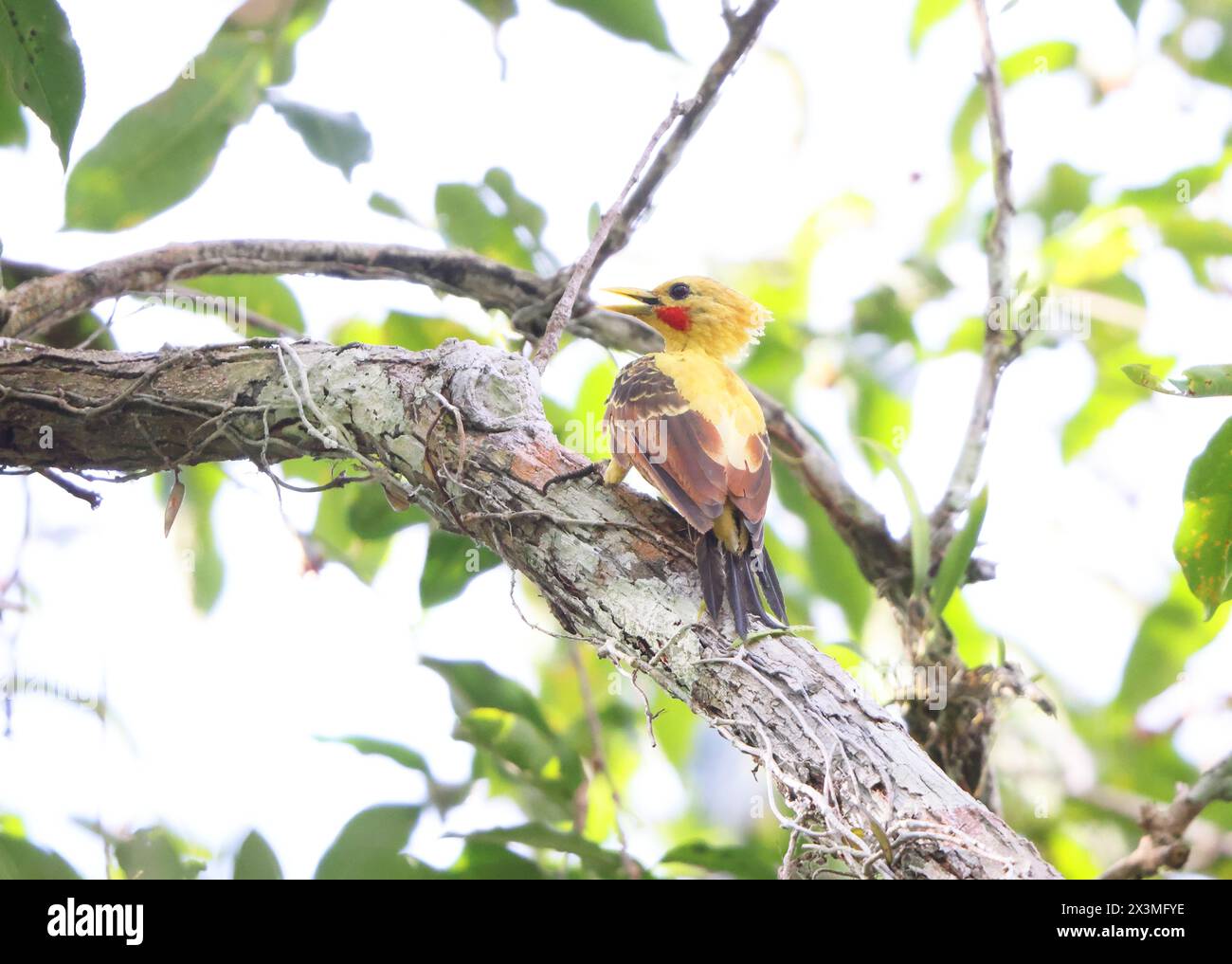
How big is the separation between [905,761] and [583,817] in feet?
6.99

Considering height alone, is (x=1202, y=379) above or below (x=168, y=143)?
below

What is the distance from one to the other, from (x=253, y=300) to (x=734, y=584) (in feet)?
8.73

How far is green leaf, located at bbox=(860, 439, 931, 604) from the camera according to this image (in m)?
3.65

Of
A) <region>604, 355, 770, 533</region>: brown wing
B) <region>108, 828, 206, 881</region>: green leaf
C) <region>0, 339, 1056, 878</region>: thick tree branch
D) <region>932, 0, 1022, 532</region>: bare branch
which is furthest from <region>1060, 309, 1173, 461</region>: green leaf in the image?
<region>108, 828, 206, 881</region>: green leaf

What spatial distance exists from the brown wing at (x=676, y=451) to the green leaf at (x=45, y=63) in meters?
1.69

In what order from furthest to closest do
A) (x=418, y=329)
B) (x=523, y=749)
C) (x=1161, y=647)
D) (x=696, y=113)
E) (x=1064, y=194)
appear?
(x=1064, y=194) → (x=1161, y=647) → (x=418, y=329) → (x=523, y=749) → (x=696, y=113)

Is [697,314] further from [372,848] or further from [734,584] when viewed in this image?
[372,848]

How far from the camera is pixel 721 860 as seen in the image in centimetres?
376


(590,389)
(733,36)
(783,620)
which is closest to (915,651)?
(783,620)

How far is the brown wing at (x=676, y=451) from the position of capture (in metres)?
2.93

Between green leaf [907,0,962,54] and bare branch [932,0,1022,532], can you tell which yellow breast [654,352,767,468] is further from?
green leaf [907,0,962,54]

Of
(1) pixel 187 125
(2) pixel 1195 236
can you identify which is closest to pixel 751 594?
(1) pixel 187 125

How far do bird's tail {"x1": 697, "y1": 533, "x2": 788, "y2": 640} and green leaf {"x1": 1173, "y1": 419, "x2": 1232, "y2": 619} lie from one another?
38.9 inches

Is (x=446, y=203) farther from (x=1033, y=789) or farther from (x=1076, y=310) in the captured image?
(x=1033, y=789)
